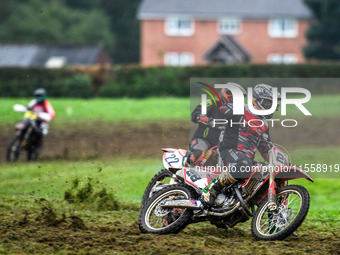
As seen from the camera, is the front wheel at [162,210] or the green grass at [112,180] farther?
the green grass at [112,180]

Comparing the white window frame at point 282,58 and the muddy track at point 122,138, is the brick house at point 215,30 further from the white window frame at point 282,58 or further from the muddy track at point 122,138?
the muddy track at point 122,138

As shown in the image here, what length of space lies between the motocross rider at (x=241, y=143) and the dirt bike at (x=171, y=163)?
398mm

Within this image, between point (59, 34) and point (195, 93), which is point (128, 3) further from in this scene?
point (195, 93)

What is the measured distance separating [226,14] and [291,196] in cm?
5890

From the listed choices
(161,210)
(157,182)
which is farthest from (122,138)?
(161,210)

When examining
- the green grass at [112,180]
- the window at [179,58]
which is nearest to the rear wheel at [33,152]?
the green grass at [112,180]

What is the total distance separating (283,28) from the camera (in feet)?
218

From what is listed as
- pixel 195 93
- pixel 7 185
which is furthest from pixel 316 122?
pixel 195 93

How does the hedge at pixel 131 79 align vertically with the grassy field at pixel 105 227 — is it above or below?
above

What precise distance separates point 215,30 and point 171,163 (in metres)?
57.9

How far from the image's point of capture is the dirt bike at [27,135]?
59.5ft

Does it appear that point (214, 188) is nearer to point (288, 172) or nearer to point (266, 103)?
point (288, 172)

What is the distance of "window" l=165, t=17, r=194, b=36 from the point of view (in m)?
65.2

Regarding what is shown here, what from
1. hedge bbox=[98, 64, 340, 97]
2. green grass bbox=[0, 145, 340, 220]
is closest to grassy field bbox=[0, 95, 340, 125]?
hedge bbox=[98, 64, 340, 97]
